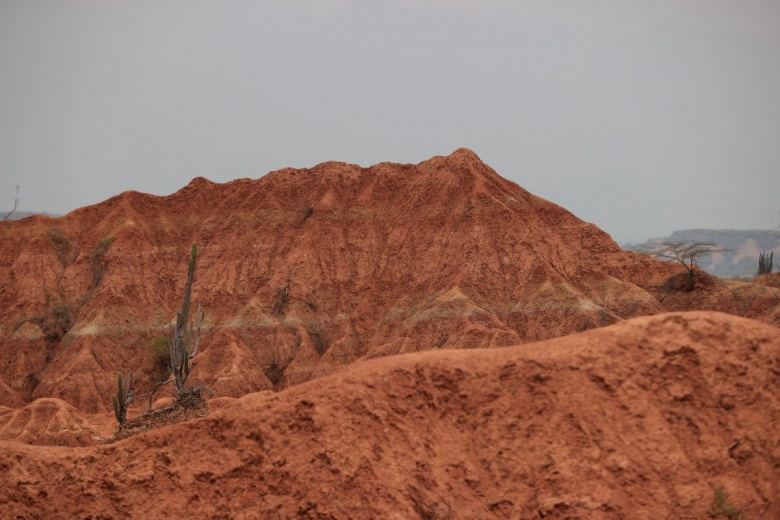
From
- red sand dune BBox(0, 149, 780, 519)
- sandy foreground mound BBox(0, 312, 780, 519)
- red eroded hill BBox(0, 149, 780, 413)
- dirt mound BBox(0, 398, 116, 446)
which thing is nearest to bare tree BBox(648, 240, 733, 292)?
red sand dune BBox(0, 149, 780, 519)

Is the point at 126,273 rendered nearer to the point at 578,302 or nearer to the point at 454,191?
the point at 454,191

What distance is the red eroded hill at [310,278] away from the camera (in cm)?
5266

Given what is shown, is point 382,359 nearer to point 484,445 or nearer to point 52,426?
point 484,445

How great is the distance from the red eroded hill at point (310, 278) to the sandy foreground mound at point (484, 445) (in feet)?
106

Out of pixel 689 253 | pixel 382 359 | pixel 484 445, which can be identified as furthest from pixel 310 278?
pixel 484 445

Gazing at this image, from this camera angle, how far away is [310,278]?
5928 cm

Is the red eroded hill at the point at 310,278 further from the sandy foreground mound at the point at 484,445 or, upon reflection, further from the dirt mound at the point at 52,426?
the sandy foreground mound at the point at 484,445

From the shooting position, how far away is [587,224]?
61844mm

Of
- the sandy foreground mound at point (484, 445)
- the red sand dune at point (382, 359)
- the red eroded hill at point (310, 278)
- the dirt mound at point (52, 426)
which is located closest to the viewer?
the sandy foreground mound at point (484, 445)

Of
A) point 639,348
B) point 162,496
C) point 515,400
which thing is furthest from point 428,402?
point 162,496

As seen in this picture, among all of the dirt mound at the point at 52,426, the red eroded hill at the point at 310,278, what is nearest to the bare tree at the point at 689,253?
the red eroded hill at the point at 310,278

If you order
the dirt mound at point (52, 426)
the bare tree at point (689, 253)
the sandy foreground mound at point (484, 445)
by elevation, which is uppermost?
the bare tree at point (689, 253)

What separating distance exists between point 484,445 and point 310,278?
4477 cm

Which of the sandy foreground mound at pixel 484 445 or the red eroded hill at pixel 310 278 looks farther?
the red eroded hill at pixel 310 278
